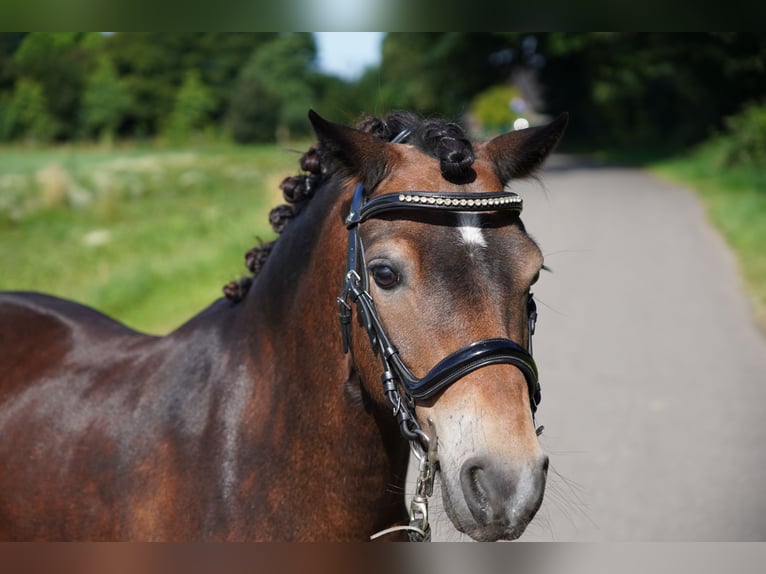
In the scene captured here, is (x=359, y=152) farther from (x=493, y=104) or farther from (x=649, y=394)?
(x=493, y=104)

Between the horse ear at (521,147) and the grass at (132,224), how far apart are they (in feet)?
22.4

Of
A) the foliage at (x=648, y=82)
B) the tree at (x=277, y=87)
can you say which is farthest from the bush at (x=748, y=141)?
the tree at (x=277, y=87)

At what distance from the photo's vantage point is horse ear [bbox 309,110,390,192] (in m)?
2.24

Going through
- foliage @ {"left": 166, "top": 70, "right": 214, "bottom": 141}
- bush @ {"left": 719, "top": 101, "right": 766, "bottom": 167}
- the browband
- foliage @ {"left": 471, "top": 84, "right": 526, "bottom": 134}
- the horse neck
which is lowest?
the horse neck

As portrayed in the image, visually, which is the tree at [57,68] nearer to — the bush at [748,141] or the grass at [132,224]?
the grass at [132,224]

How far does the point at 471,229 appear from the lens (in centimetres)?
213

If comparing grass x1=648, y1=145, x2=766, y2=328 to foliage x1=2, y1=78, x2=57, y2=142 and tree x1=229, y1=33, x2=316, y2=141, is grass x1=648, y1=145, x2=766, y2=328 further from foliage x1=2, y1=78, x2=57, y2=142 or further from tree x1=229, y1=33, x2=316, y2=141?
tree x1=229, y1=33, x2=316, y2=141

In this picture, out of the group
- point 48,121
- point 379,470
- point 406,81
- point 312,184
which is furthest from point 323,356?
point 406,81

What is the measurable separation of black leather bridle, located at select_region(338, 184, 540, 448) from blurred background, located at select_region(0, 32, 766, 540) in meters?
0.38

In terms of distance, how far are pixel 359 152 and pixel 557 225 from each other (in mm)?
14154

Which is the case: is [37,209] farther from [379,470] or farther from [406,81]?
[406,81]

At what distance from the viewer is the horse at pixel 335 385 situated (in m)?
2.02

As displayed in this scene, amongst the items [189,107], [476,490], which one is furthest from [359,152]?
[189,107]

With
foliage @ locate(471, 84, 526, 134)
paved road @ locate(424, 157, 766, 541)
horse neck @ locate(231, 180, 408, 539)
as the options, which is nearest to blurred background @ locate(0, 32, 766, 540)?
paved road @ locate(424, 157, 766, 541)
